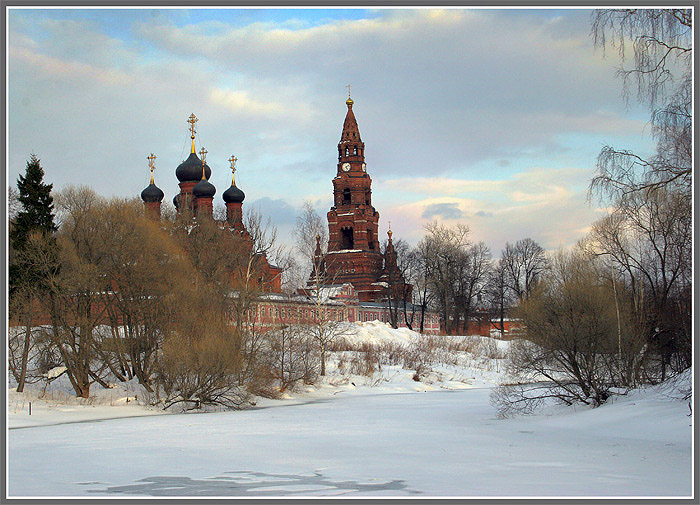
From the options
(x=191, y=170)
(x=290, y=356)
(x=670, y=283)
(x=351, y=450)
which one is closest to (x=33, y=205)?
(x=290, y=356)

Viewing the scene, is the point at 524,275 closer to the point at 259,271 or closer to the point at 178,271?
the point at 259,271

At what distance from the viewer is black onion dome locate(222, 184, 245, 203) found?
6150cm

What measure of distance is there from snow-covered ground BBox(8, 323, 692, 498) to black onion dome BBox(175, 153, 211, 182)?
35.8 m

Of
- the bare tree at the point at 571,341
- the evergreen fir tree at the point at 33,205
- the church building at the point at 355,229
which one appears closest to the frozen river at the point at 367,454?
the bare tree at the point at 571,341

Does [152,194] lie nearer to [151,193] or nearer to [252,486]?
[151,193]

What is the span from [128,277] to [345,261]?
164ft

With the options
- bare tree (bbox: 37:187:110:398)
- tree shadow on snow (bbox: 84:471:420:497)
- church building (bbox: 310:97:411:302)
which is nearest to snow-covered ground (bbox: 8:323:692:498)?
tree shadow on snow (bbox: 84:471:420:497)

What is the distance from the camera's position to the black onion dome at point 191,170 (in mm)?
61750

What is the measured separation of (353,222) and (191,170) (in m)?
22.7

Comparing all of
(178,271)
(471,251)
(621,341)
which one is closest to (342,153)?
(471,251)

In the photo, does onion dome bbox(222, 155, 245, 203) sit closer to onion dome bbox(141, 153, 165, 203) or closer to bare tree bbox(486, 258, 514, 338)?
onion dome bbox(141, 153, 165, 203)

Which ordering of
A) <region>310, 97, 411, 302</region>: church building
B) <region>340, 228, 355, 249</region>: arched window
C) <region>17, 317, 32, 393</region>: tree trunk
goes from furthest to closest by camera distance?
<region>340, 228, 355, 249</region>: arched window → <region>310, 97, 411, 302</region>: church building → <region>17, 317, 32, 393</region>: tree trunk

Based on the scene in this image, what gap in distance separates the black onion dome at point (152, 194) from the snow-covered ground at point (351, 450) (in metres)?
35.3

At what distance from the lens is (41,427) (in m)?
21.6
